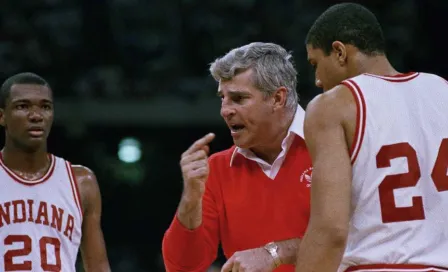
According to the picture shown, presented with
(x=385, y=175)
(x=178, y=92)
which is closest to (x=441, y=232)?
(x=385, y=175)

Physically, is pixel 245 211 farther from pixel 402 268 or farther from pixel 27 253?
pixel 27 253

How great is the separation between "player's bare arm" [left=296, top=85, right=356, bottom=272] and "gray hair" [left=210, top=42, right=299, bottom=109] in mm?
789

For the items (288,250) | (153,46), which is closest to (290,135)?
(288,250)

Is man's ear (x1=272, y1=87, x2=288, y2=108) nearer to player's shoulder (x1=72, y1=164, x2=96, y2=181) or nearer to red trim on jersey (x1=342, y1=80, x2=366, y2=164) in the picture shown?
red trim on jersey (x1=342, y1=80, x2=366, y2=164)

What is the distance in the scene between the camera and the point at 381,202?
9.49 ft

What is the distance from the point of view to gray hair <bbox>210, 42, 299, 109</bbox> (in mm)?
3727

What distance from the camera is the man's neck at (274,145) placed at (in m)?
3.77

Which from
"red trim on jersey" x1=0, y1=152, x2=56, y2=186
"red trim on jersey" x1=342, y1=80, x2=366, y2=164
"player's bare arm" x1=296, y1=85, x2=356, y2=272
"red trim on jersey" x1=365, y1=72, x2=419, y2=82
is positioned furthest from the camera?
"red trim on jersey" x1=0, y1=152, x2=56, y2=186

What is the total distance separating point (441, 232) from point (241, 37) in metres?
9.47

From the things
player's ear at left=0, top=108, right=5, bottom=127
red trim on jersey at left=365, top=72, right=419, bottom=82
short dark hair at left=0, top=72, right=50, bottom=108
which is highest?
short dark hair at left=0, top=72, right=50, bottom=108

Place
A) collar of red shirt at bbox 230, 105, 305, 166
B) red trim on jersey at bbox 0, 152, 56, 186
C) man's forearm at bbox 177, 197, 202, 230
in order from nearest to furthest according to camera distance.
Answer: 1. man's forearm at bbox 177, 197, 202, 230
2. collar of red shirt at bbox 230, 105, 305, 166
3. red trim on jersey at bbox 0, 152, 56, 186

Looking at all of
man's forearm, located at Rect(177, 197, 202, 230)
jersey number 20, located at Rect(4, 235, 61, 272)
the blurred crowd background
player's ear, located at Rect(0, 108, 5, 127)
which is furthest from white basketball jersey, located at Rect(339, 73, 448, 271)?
the blurred crowd background

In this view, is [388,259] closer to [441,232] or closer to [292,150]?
[441,232]

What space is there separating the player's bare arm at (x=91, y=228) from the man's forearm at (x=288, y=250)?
1582 mm
